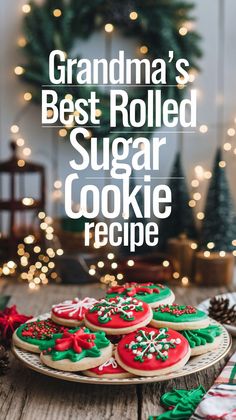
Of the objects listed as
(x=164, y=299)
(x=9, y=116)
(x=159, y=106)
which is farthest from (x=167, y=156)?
(x=164, y=299)

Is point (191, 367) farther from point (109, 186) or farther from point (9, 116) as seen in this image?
point (9, 116)

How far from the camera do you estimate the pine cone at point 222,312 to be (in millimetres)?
1830

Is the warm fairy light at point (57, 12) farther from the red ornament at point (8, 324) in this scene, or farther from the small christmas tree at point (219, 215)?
the red ornament at point (8, 324)

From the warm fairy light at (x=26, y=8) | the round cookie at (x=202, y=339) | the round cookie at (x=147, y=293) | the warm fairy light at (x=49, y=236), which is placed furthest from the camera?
the warm fairy light at (x=26, y=8)

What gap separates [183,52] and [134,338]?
2.20 m

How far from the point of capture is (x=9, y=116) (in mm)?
3428

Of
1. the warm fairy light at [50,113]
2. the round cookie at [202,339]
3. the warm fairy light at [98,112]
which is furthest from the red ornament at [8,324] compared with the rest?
the warm fairy light at [50,113]

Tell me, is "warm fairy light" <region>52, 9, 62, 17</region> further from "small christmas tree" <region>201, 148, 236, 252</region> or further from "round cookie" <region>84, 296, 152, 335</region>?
"round cookie" <region>84, 296, 152, 335</region>

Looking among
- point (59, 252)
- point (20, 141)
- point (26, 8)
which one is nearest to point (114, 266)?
point (59, 252)

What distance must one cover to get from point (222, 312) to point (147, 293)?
1.01ft

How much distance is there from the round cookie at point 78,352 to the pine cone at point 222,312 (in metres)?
0.52

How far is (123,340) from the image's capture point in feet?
4.62

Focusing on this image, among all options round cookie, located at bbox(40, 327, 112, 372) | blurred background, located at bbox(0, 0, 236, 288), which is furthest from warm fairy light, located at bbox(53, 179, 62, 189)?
round cookie, located at bbox(40, 327, 112, 372)

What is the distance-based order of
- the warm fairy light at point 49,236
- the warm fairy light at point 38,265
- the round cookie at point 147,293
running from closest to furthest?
the round cookie at point 147,293
the warm fairy light at point 38,265
the warm fairy light at point 49,236
